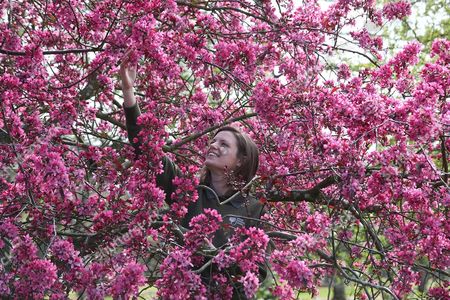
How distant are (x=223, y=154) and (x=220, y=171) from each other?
0.35 ft

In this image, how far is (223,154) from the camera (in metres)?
3.91

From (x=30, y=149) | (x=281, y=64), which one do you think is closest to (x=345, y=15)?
(x=281, y=64)

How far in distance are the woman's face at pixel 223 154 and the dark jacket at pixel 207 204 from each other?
0.18 metres

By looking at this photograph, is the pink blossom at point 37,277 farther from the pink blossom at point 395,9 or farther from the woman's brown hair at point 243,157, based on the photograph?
the pink blossom at point 395,9

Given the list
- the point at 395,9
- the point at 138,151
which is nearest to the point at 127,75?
the point at 138,151

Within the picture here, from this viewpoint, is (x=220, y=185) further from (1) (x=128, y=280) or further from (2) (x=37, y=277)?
(2) (x=37, y=277)

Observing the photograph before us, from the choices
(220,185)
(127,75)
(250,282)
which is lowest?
(250,282)

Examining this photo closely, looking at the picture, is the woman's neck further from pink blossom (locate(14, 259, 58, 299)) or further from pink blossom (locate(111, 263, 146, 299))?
pink blossom (locate(14, 259, 58, 299))

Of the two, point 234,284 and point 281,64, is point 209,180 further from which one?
point 281,64

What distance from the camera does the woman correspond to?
3604 millimetres

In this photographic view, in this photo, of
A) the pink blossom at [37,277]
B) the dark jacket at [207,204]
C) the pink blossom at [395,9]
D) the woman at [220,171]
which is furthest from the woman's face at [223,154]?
the pink blossom at [395,9]

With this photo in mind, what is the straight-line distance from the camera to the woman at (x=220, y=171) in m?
3.60

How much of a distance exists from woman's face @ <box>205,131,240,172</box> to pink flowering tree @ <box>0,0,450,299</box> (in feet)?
0.67

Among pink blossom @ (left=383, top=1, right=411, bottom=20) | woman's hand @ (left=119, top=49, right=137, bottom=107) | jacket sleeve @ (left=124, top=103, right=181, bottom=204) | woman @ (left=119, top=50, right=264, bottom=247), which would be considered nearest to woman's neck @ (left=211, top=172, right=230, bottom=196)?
woman @ (left=119, top=50, right=264, bottom=247)
